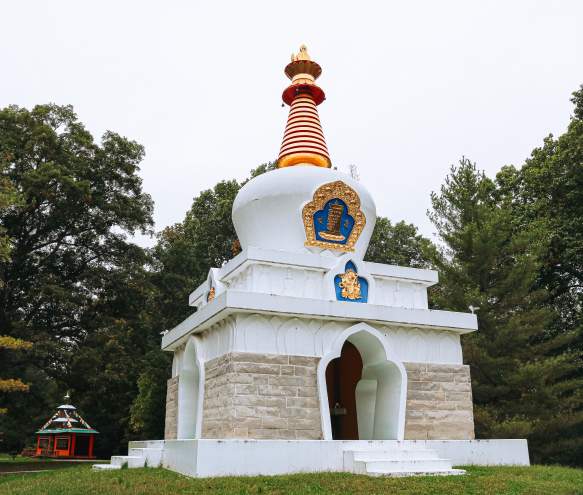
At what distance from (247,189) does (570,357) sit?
410 inches

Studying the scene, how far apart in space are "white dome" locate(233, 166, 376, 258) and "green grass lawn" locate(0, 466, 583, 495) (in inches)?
215

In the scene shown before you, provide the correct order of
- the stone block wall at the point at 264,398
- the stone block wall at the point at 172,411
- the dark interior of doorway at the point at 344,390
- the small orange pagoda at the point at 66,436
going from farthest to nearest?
the small orange pagoda at the point at 66,436 < the stone block wall at the point at 172,411 < the dark interior of doorway at the point at 344,390 < the stone block wall at the point at 264,398

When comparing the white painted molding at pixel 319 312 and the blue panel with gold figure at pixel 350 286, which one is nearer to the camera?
the white painted molding at pixel 319 312

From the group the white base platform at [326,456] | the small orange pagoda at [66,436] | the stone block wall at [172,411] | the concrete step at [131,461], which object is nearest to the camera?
the white base platform at [326,456]

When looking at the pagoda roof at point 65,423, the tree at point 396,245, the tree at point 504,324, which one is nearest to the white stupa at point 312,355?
the tree at point 504,324

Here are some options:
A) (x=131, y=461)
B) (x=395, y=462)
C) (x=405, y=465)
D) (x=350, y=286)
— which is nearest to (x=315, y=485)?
(x=395, y=462)

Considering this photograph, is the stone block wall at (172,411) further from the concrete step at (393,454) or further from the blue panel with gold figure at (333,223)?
the concrete step at (393,454)

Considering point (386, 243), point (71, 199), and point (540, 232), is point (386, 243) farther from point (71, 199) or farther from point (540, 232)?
point (71, 199)

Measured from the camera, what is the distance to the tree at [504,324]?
51.4 ft

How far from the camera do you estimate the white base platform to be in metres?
8.79

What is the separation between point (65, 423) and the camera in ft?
76.0

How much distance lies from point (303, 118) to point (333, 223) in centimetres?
341

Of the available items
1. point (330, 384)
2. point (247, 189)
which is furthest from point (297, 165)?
point (330, 384)

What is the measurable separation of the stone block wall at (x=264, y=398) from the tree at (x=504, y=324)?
702 centimetres
